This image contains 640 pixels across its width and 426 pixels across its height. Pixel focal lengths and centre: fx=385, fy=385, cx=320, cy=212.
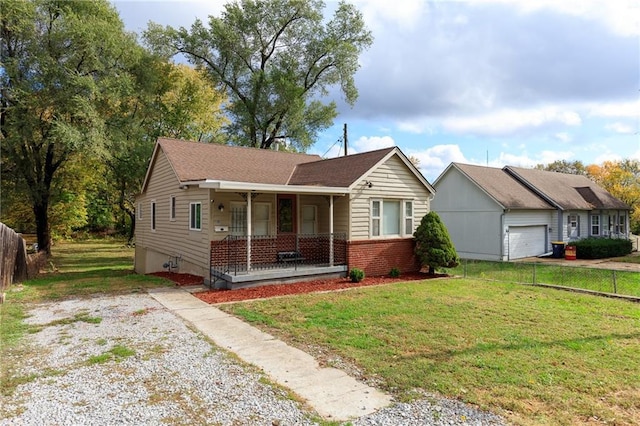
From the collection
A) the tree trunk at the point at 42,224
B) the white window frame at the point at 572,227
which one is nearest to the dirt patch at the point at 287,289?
the white window frame at the point at 572,227

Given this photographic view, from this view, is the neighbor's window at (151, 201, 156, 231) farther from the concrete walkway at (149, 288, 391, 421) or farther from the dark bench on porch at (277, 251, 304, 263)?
the concrete walkway at (149, 288, 391, 421)

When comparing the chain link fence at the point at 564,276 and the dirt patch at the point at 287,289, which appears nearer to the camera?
the dirt patch at the point at 287,289

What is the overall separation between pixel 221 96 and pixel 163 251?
58.0 feet

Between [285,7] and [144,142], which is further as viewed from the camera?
[285,7]

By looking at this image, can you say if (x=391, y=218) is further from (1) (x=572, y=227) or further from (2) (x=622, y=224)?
(2) (x=622, y=224)

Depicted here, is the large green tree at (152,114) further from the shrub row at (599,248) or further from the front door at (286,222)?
the shrub row at (599,248)

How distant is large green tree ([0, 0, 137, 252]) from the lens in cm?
1914

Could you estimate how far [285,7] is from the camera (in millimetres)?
26250

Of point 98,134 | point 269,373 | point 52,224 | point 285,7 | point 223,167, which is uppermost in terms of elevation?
point 285,7

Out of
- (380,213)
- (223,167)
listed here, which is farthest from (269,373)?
(223,167)

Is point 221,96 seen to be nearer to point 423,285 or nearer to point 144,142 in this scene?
point 144,142

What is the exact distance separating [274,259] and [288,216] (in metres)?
1.63

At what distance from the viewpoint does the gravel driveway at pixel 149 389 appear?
12.8ft

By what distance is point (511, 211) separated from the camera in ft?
68.4
